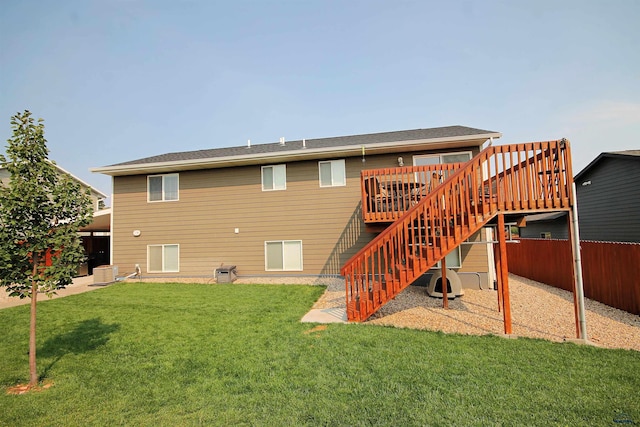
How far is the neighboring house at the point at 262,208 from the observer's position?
9.30 metres

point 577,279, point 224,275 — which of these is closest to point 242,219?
point 224,275

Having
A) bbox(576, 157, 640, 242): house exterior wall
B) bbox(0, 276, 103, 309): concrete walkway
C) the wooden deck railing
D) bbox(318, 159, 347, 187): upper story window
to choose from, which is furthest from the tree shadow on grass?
bbox(576, 157, 640, 242): house exterior wall

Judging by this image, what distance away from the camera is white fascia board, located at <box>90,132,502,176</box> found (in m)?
8.66

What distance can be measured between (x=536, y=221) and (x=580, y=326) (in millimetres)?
16385

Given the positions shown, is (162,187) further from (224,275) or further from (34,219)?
(34,219)

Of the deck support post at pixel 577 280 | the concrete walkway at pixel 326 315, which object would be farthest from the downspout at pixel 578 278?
the concrete walkway at pixel 326 315

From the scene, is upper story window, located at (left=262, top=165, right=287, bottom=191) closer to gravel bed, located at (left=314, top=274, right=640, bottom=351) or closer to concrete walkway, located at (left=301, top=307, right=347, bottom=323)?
gravel bed, located at (left=314, top=274, right=640, bottom=351)

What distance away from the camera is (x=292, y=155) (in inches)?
384

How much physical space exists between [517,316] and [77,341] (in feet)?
25.9

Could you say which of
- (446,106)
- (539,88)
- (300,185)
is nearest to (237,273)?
(300,185)

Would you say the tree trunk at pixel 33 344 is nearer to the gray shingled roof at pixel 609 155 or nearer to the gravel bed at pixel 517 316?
the gravel bed at pixel 517 316

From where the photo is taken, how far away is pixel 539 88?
11.1 m

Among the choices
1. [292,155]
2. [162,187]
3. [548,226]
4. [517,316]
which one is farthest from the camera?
[548,226]

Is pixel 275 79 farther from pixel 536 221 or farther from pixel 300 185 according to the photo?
pixel 536 221
